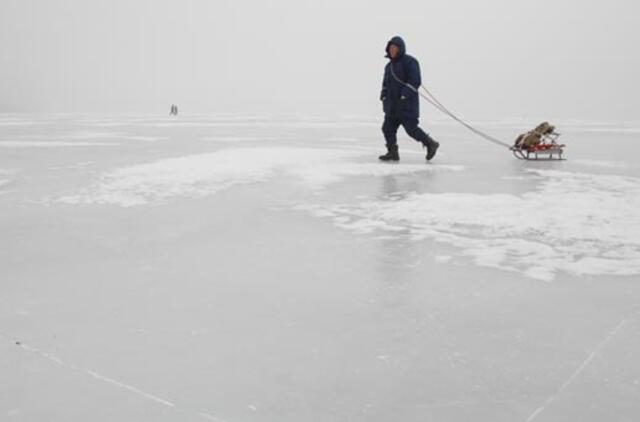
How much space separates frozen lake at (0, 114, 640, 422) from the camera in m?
2.00

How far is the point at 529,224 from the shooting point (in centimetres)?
450

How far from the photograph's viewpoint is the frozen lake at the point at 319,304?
1998mm

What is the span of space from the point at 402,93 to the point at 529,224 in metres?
4.66

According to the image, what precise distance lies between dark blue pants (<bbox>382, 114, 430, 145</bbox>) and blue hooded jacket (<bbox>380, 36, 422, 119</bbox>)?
0.19 feet

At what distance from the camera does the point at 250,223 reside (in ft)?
15.1

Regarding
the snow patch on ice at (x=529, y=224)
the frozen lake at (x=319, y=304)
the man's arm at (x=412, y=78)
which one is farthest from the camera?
the man's arm at (x=412, y=78)

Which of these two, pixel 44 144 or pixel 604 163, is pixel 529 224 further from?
pixel 44 144

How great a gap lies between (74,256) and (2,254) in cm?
44

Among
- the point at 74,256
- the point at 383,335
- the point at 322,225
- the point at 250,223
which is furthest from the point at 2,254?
the point at 383,335

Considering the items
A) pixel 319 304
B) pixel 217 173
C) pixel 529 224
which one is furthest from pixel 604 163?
pixel 319 304

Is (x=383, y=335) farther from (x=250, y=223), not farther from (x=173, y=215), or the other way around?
(x=173, y=215)

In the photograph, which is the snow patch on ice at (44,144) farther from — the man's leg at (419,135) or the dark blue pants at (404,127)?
the man's leg at (419,135)

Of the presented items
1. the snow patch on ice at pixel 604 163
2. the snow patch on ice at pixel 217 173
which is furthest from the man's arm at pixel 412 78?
the snow patch on ice at pixel 604 163

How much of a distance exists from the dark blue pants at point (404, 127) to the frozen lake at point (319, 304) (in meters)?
2.79
